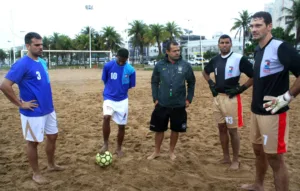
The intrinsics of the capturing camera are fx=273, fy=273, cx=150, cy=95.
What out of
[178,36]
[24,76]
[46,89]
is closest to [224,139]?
[46,89]

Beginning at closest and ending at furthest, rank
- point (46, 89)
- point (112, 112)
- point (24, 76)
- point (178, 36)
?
point (24, 76)
point (46, 89)
point (112, 112)
point (178, 36)

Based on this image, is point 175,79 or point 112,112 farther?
point 112,112

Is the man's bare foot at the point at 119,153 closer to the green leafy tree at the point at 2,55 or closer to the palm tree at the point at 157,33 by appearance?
the palm tree at the point at 157,33

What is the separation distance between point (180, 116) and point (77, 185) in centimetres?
197

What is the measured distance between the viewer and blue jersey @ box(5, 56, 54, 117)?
3574 mm

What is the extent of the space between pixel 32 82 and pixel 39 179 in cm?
137

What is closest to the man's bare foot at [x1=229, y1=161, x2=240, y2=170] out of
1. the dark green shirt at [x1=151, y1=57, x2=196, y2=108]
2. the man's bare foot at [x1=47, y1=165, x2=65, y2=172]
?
the dark green shirt at [x1=151, y1=57, x2=196, y2=108]

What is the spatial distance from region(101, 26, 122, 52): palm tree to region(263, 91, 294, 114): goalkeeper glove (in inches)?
2538

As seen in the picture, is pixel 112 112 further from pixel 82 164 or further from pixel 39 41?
pixel 39 41

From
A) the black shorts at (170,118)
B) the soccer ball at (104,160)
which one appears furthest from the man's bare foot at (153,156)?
the soccer ball at (104,160)

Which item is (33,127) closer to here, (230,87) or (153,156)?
(153,156)

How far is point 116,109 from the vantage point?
191 inches

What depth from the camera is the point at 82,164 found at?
4.51 m

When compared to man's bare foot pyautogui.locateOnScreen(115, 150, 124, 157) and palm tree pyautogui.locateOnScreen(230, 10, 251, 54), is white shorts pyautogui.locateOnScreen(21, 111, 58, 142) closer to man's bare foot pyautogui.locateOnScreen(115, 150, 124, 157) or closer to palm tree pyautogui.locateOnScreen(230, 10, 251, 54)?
man's bare foot pyautogui.locateOnScreen(115, 150, 124, 157)
